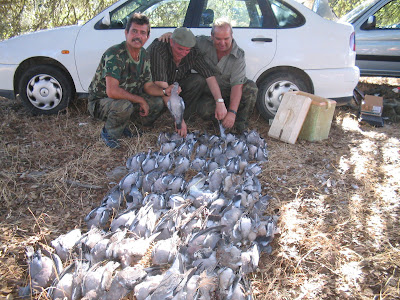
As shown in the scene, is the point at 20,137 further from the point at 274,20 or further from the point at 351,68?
the point at 351,68

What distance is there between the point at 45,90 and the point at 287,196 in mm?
3600

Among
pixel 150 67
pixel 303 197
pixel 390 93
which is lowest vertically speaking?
pixel 303 197

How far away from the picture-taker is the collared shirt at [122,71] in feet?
12.4

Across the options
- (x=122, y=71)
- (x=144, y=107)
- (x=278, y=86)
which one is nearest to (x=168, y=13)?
(x=122, y=71)

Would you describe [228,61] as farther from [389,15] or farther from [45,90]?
[389,15]

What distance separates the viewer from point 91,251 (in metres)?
2.24

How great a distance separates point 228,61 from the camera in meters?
4.39

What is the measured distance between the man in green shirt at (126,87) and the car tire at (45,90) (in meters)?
0.76

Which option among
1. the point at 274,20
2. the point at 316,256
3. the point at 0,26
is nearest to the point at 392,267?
the point at 316,256

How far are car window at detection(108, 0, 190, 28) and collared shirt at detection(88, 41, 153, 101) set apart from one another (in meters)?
0.93

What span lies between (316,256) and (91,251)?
63.6 inches

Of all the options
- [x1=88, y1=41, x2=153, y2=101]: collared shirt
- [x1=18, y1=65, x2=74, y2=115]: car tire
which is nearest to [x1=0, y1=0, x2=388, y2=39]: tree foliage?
[x1=18, y1=65, x2=74, y2=115]: car tire

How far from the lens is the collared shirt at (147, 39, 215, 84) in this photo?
4.13 metres

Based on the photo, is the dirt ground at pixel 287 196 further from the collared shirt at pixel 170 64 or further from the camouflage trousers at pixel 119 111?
the collared shirt at pixel 170 64
